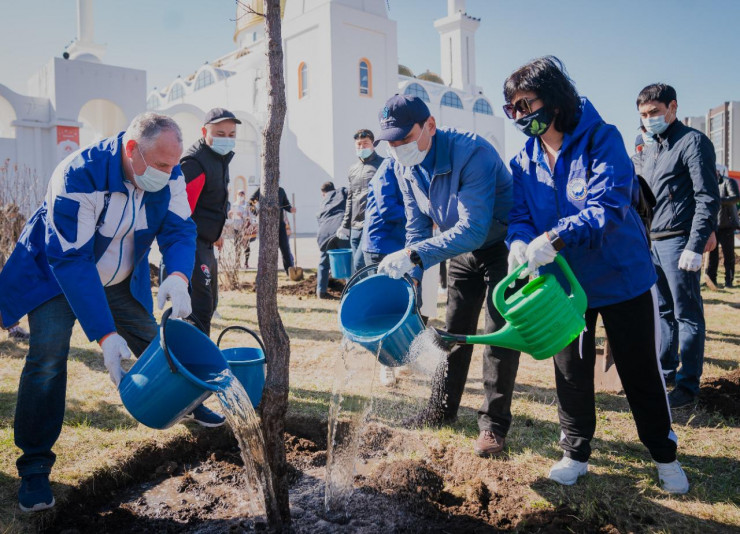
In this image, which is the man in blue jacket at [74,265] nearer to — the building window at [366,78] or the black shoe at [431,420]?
the black shoe at [431,420]

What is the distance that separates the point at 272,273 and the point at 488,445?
1448 millimetres

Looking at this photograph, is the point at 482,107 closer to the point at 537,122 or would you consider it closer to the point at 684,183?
the point at 684,183

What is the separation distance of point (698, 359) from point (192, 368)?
9.77 ft

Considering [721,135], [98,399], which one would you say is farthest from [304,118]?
[98,399]

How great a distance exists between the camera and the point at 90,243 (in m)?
2.34

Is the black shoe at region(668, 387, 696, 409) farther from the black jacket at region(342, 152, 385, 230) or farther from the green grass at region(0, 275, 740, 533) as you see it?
the black jacket at region(342, 152, 385, 230)

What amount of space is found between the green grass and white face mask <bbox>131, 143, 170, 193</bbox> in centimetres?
137

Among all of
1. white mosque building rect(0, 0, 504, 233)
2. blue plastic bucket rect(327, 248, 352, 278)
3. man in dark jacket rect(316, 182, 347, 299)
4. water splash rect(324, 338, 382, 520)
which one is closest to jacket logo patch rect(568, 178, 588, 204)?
water splash rect(324, 338, 382, 520)

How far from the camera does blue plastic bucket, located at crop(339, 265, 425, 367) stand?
89.3 inches

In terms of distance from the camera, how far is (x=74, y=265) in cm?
224

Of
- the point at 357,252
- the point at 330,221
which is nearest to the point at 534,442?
the point at 357,252

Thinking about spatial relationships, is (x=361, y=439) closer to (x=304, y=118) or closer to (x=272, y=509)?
(x=272, y=509)

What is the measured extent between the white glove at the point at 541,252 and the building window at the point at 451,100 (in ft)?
101

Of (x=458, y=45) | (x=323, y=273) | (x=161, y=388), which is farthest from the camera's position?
(x=458, y=45)
